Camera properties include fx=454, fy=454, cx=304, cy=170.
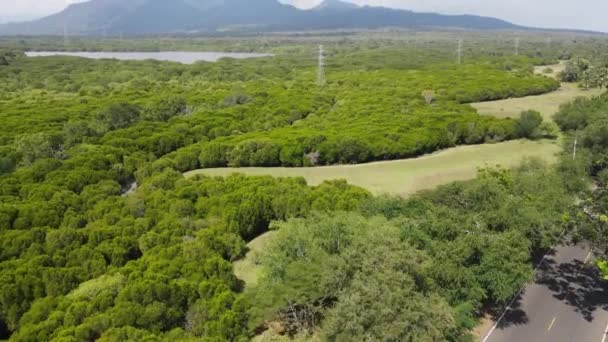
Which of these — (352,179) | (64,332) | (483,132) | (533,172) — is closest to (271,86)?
(483,132)

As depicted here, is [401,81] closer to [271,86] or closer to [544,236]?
[271,86]

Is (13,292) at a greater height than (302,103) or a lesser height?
lesser

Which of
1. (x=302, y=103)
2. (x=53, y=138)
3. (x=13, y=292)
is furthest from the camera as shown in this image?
(x=302, y=103)

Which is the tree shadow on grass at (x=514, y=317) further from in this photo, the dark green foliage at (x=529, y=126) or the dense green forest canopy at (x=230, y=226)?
the dark green foliage at (x=529, y=126)

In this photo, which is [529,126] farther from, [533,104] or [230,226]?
[230,226]

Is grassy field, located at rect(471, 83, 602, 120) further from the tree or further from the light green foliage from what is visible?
the tree

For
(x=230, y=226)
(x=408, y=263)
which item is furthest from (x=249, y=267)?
(x=408, y=263)
